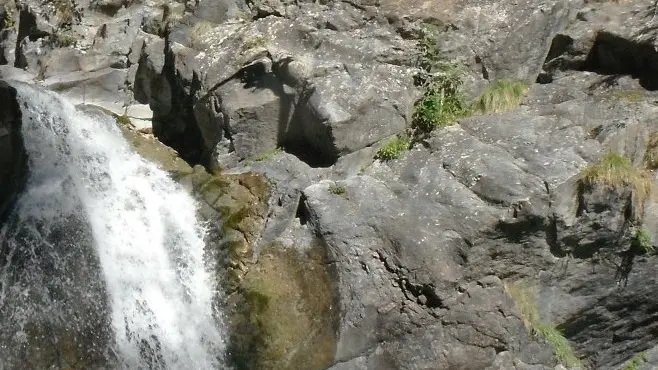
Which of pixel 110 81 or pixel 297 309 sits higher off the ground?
pixel 297 309

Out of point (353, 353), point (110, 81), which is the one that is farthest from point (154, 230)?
point (110, 81)

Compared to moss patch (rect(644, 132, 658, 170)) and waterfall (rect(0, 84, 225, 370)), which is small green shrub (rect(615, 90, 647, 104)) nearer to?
moss patch (rect(644, 132, 658, 170))

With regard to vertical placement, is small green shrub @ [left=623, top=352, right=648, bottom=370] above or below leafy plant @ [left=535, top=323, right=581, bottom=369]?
below

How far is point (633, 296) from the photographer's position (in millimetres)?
7535

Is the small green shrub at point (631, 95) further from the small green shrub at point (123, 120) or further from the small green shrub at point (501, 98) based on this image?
the small green shrub at point (123, 120)

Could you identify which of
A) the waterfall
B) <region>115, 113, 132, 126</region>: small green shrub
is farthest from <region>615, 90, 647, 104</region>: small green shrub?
<region>115, 113, 132, 126</region>: small green shrub

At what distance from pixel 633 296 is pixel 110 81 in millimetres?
8430

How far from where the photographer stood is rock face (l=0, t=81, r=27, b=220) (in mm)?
7781

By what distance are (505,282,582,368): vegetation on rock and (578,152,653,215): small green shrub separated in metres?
1.32

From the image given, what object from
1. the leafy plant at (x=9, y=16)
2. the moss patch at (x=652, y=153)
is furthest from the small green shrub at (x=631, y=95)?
the leafy plant at (x=9, y=16)

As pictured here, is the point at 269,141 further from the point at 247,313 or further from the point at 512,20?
the point at 512,20

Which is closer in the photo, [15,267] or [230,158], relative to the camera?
[15,267]

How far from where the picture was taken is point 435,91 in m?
8.54

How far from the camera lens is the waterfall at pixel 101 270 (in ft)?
21.8
